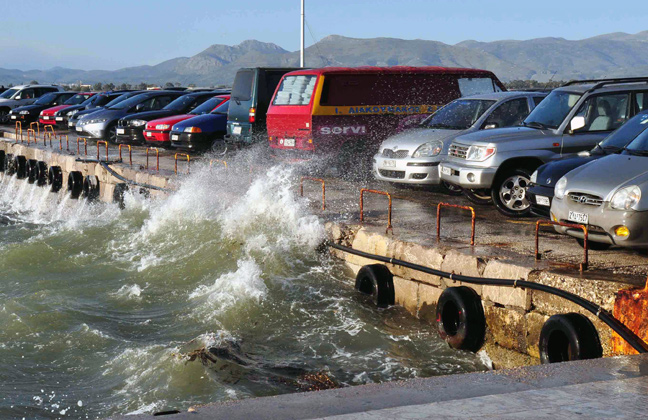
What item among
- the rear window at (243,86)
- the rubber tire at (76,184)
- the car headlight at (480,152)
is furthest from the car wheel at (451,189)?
the rubber tire at (76,184)

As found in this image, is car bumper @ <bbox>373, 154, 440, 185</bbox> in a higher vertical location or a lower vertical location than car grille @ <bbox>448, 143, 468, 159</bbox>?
lower

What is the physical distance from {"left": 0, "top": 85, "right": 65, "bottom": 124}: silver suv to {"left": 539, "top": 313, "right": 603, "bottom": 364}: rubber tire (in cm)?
3410

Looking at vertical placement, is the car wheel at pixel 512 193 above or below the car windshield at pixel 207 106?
below

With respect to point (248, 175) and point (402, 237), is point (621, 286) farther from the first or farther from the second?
point (248, 175)

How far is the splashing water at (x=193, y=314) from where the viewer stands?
300 inches

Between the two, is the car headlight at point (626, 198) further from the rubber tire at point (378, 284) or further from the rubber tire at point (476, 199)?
the rubber tire at point (476, 199)

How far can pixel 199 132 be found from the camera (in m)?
19.8

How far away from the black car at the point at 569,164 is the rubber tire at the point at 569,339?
273cm

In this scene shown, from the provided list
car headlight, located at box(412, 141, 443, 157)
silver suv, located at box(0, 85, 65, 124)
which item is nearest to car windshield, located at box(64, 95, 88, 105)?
silver suv, located at box(0, 85, 65, 124)

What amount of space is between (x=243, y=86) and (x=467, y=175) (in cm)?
838

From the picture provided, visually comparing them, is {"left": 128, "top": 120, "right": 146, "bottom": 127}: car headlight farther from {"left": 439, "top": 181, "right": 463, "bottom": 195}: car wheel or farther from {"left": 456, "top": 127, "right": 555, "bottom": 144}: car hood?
{"left": 456, "top": 127, "right": 555, "bottom": 144}: car hood

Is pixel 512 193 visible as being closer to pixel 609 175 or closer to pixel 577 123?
pixel 577 123

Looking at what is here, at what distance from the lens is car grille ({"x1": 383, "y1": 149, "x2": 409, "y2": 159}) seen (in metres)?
13.3

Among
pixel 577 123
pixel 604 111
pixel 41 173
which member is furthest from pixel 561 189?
pixel 41 173
